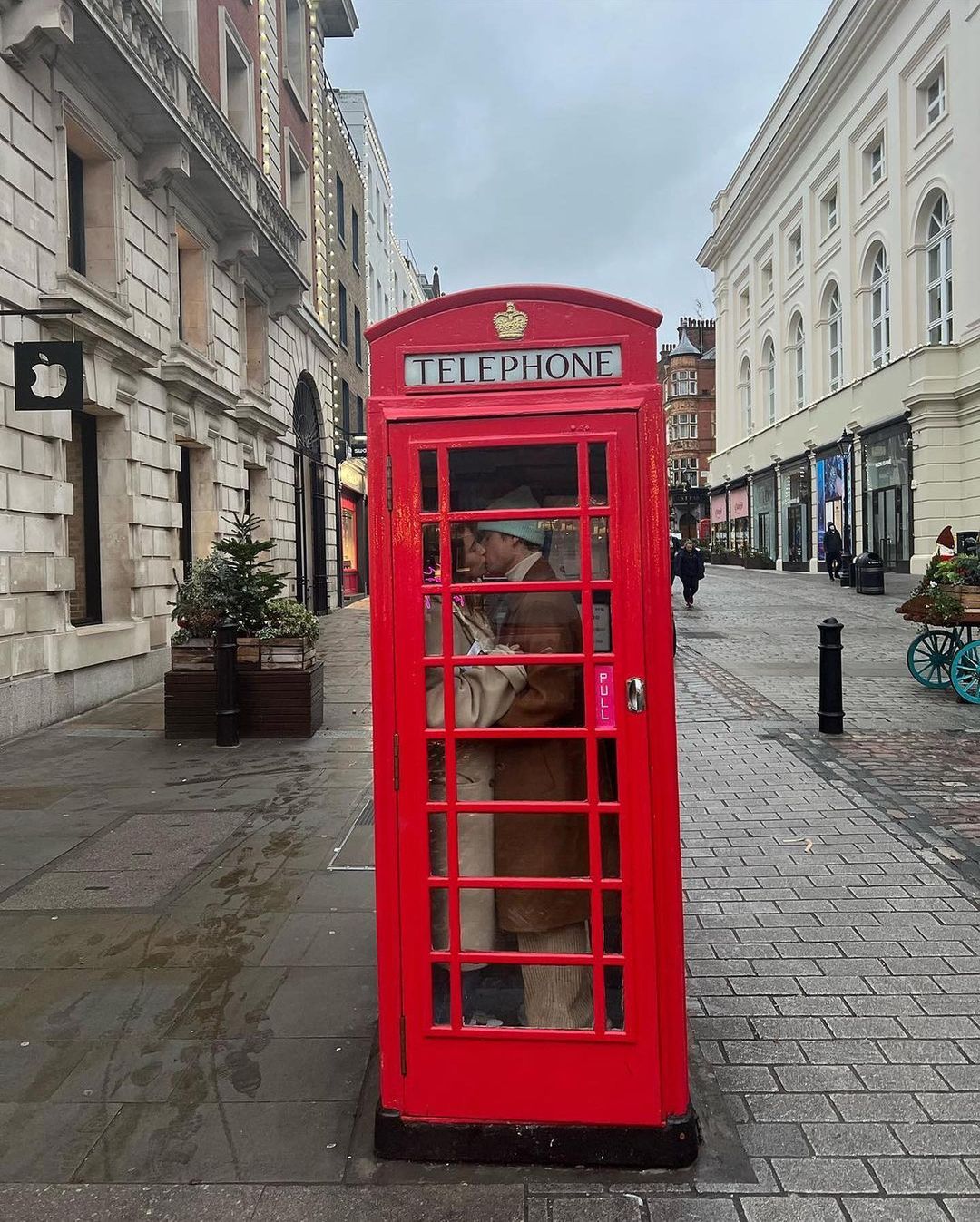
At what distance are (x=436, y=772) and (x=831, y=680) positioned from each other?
654cm

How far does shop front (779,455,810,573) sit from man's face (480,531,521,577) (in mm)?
38830

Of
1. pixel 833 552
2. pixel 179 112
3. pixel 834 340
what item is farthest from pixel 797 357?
pixel 179 112

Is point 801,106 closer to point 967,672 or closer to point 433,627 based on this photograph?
point 967,672

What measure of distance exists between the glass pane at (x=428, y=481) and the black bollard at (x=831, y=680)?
6.56 metres

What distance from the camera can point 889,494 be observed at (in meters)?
30.8

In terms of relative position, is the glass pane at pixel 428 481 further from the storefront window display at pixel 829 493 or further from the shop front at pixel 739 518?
the shop front at pixel 739 518

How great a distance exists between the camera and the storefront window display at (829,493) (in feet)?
116

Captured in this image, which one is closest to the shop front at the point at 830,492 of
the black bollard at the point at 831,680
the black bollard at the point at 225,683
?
the black bollard at the point at 831,680

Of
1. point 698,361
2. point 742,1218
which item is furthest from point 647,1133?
point 698,361

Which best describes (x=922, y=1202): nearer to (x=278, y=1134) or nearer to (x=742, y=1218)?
(x=742, y=1218)

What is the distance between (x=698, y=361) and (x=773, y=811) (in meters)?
75.3

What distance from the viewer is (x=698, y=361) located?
251 feet

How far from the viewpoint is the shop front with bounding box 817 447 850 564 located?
34844 millimetres

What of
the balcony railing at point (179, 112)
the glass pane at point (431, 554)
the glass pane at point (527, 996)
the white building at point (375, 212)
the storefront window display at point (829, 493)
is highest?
the white building at point (375, 212)
